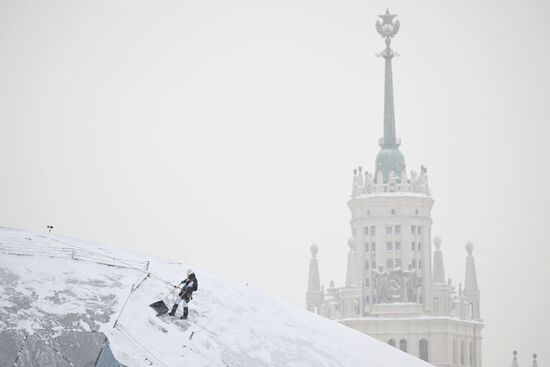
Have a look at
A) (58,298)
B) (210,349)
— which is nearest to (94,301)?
(58,298)

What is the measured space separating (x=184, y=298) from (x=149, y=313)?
3.86 feet

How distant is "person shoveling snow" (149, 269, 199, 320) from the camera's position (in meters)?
43.9

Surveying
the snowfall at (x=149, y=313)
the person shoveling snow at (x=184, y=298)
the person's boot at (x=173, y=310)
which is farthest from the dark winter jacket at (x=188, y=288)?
the snowfall at (x=149, y=313)

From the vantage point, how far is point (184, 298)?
145 feet

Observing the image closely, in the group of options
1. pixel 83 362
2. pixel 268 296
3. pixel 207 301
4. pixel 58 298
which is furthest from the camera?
pixel 268 296

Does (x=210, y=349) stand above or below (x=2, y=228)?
below

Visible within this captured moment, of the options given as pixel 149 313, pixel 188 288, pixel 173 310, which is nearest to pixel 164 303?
pixel 173 310

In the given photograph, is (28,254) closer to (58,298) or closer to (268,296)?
(58,298)

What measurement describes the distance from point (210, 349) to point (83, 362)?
493cm

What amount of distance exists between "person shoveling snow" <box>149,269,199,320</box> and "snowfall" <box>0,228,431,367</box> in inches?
12.5

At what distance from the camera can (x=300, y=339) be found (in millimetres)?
48281

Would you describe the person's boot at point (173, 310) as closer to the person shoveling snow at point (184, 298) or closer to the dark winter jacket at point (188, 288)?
the person shoveling snow at point (184, 298)

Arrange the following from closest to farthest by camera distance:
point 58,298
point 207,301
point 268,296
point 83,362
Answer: point 83,362
point 58,298
point 207,301
point 268,296

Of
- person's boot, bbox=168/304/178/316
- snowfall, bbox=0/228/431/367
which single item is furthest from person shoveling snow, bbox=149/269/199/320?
snowfall, bbox=0/228/431/367
